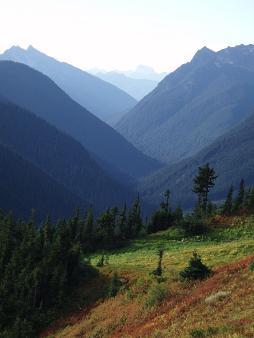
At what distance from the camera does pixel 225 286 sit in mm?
43312

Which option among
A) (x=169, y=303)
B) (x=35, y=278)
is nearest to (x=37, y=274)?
(x=35, y=278)

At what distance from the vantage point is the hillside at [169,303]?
3506 centimetres

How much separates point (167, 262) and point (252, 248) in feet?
32.7

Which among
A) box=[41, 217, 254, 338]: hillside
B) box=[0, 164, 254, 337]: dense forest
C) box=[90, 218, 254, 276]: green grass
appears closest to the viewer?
box=[41, 217, 254, 338]: hillside

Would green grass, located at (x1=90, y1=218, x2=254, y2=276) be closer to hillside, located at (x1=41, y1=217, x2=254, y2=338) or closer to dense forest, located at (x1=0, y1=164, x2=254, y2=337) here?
hillside, located at (x1=41, y1=217, x2=254, y2=338)

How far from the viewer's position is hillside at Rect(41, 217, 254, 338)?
115 feet

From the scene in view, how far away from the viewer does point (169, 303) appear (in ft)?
148

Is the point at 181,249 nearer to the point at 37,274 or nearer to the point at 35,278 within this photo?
the point at 37,274

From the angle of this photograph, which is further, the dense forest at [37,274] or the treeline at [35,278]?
the dense forest at [37,274]

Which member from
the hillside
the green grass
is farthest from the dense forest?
the green grass

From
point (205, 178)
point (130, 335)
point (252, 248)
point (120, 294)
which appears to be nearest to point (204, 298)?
point (130, 335)

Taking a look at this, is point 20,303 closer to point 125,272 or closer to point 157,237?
point 125,272

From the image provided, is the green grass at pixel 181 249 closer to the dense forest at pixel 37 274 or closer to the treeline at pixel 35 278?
the dense forest at pixel 37 274

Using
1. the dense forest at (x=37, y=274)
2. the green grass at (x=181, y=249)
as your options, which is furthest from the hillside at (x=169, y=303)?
the dense forest at (x=37, y=274)
